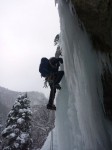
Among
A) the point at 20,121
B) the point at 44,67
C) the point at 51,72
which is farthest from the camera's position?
the point at 20,121

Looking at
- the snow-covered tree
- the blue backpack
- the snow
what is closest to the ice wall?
the blue backpack

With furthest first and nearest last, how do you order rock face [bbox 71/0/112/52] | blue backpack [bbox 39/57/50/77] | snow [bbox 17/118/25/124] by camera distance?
snow [bbox 17/118/25/124] → blue backpack [bbox 39/57/50/77] → rock face [bbox 71/0/112/52]

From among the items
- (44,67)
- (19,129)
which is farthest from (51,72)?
(19,129)

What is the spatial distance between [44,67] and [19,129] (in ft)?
42.3

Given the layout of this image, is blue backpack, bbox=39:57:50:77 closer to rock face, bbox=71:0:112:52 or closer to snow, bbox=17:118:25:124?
rock face, bbox=71:0:112:52

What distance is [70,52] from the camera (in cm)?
664

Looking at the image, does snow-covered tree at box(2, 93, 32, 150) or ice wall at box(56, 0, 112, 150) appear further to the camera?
snow-covered tree at box(2, 93, 32, 150)

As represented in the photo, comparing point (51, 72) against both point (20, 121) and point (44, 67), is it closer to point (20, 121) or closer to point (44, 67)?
point (44, 67)

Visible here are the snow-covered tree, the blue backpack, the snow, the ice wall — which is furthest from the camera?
the snow

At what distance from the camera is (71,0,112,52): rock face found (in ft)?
17.7

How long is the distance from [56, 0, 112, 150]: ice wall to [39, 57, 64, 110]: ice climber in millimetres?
274

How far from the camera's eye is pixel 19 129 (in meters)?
19.1

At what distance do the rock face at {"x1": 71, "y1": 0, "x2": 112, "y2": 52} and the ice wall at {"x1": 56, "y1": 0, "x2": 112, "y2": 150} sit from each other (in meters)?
0.26

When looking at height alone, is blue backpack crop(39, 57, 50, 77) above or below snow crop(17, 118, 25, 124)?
above
